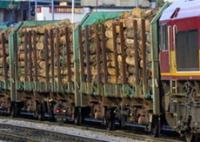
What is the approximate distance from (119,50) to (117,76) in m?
0.76

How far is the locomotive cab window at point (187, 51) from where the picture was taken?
52.9 ft

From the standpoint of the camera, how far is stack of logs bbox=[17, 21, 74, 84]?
23.8 metres

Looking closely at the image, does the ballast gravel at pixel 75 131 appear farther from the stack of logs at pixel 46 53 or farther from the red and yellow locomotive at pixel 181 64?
the red and yellow locomotive at pixel 181 64

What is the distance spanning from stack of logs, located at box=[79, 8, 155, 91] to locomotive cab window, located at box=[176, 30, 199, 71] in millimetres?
2379

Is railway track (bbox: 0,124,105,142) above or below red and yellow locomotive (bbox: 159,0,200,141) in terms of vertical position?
below

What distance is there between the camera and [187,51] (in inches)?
651

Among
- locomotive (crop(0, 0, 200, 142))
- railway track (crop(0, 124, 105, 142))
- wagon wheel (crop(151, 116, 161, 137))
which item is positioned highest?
locomotive (crop(0, 0, 200, 142))

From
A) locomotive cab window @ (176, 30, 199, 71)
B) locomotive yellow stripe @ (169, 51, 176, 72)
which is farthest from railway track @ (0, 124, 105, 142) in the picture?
locomotive cab window @ (176, 30, 199, 71)

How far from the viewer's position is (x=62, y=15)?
215 feet

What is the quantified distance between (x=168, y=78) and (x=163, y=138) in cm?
203

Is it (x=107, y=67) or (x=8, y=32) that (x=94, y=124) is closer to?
(x=107, y=67)

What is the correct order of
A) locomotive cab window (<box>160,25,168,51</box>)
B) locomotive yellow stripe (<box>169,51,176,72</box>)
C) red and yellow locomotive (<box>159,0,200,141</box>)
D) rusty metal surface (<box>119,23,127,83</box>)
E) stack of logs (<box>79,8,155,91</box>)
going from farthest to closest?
1. rusty metal surface (<box>119,23,127,83</box>)
2. stack of logs (<box>79,8,155,91</box>)
3. locomotive cab window (<box>160,25,168,51</box>)
4. locomotive yellow stripe (<box>169,51,176,72</box>)
5. red and yellow locomotive (<box>159,0,200,141</box>)

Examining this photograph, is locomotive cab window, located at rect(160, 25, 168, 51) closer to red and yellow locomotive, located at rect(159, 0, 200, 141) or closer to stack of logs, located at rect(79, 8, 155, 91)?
red and yellow locomotive, located at rect(159, 0, 200, 141)

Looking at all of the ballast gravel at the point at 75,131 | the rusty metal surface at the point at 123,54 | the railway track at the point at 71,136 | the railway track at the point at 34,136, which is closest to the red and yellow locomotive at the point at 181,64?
the railway track at the point at 71,136
